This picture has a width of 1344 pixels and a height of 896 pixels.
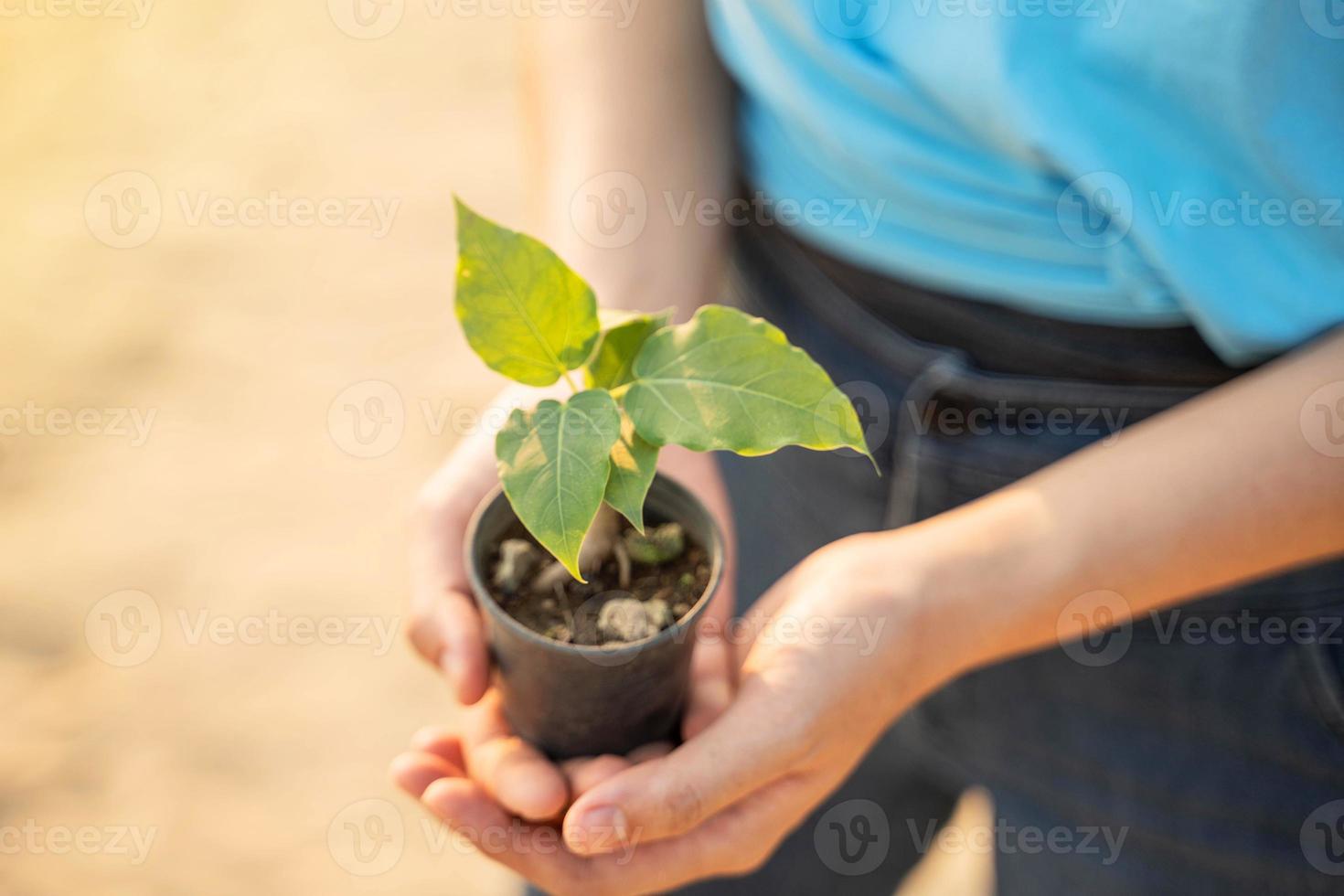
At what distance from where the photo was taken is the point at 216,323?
2.66m

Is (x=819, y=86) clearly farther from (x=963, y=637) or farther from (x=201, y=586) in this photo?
(x=201, y=586)

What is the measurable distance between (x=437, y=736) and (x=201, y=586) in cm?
120

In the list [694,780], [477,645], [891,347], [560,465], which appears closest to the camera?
[560,465]

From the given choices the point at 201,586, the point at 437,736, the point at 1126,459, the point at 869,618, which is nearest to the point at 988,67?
the point at 1126,459

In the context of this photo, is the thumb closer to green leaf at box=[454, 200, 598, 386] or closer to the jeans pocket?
green leaf at box=[454, 200, 598, 386]

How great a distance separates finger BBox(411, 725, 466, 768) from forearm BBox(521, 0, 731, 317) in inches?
19.0

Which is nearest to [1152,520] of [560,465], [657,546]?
[657,546]

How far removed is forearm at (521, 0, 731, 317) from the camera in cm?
129

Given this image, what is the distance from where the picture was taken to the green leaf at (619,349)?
0.94 metres

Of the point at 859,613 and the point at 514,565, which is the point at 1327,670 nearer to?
the point at 859,613

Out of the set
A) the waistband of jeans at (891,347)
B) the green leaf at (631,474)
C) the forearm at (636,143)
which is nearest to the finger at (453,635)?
the green leaf at (631,474)

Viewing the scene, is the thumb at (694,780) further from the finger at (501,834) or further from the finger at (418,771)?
the finger at (418,771)

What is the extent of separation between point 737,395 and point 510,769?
42 cm

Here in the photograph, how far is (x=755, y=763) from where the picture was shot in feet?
3.24
